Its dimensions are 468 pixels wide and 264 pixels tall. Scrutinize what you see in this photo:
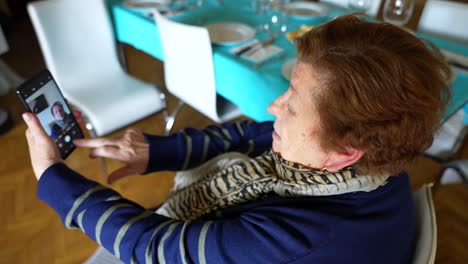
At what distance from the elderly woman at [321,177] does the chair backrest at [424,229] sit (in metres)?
0.02

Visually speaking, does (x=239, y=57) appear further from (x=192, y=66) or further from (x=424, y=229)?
(x=424, y=229)

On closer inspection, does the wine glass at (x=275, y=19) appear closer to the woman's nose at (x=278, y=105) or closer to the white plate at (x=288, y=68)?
the white plate at (x=288, y=68)

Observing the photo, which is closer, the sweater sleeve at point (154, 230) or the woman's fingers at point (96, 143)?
the sweater sleeve at point (154, 230)

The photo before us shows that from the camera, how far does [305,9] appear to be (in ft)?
5.97

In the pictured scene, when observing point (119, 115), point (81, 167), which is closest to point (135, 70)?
point (81, 167)

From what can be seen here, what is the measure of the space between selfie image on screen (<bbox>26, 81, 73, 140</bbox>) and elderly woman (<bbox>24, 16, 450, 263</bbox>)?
0.30 feet

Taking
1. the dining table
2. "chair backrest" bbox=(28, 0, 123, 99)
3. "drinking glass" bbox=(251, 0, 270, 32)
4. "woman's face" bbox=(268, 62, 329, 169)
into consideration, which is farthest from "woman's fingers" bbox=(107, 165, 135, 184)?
"drinking glass" bbox=(251, 0, 270, 32)

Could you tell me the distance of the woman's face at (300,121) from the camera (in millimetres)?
565

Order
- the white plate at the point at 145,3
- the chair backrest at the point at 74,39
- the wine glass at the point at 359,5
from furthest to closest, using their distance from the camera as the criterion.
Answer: the white plate at the point at 145,3 < the wine glass at the point at 359,5 < the chair backrest at the point at 74,39

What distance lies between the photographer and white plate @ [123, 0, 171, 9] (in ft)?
5.83

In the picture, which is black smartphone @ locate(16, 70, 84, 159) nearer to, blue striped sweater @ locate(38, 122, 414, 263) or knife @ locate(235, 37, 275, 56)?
blue striped sweater @ locate(38, 122, 414, 263)

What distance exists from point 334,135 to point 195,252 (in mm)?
313

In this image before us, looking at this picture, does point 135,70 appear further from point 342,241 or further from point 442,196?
point 342,241

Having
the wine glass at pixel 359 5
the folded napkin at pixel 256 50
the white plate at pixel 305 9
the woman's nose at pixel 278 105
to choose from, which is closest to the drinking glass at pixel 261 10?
the white plate at pixel 305 9
